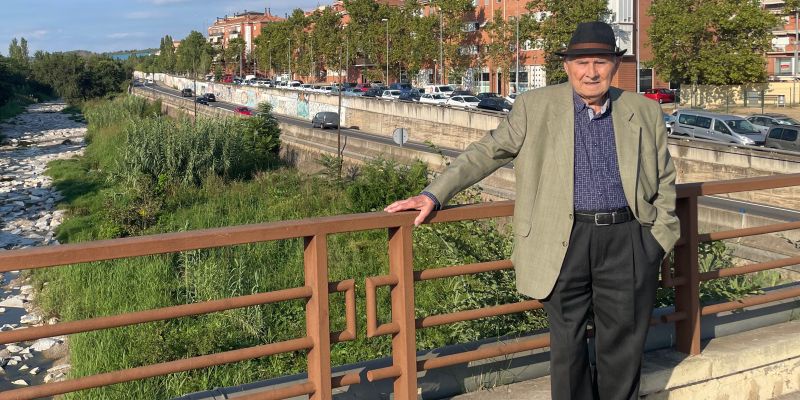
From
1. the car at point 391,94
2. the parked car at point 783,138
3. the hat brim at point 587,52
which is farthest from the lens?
the car at point 391,94

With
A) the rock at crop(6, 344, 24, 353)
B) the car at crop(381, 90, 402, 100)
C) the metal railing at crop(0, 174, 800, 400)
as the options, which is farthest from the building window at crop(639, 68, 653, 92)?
the metal railing at crop(0, 174, 800, 400)

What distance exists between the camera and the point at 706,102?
4281 centimetres

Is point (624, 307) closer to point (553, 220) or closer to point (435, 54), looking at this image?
point (553, 220)

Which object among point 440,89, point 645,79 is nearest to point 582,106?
point 440,89

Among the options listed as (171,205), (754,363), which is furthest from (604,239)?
(171,205)

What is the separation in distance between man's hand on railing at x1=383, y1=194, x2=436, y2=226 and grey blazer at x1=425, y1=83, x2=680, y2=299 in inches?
2.0

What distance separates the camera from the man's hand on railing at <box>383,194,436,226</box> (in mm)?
3621

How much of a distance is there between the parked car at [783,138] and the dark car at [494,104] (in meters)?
20.0

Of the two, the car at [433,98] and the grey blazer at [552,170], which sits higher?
the car at [433,98]

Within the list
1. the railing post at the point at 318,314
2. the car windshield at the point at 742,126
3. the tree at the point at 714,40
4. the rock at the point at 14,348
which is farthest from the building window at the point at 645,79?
the railing post at the point at 318,314

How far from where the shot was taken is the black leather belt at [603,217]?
341cm

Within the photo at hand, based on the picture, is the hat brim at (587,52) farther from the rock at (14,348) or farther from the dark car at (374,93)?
the dark car at (374,93)

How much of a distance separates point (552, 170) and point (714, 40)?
43.6m

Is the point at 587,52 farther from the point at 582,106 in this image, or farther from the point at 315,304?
the point at 315,304
